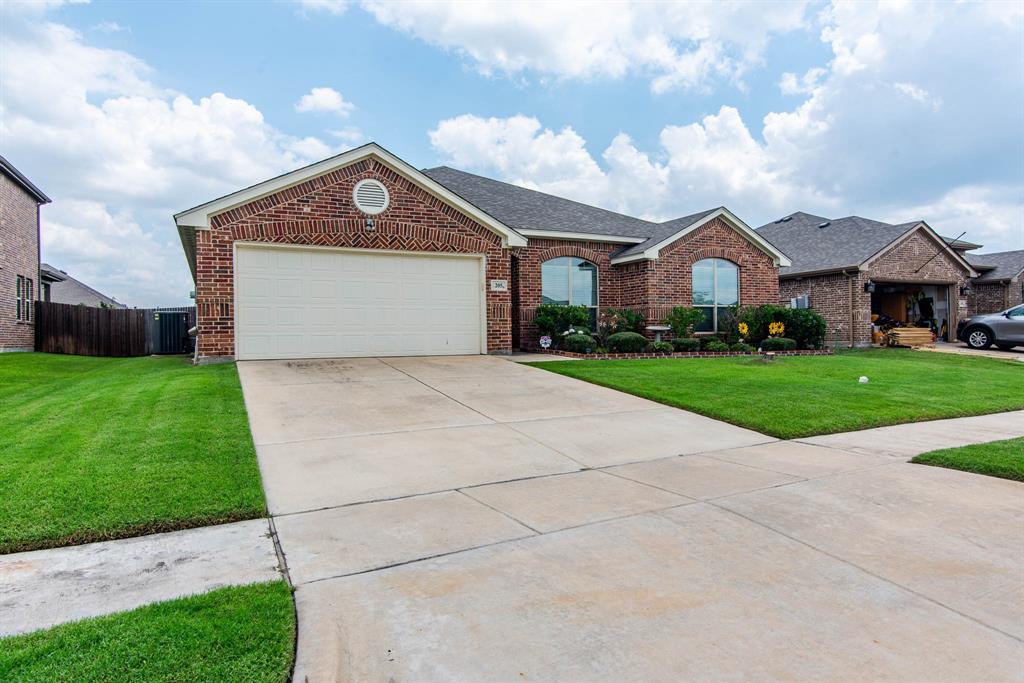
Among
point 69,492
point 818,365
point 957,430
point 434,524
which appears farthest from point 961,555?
point 818,365

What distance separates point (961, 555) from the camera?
3.44 meters

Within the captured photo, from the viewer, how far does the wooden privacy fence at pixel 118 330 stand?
18906 mm

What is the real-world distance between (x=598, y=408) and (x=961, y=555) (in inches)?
199

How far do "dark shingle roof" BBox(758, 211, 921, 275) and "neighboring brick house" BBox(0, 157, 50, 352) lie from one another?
27434 millimetres

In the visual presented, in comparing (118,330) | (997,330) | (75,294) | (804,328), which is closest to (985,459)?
(804,328)

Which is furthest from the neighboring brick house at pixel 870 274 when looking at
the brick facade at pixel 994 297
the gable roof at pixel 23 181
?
the gable roof at pixel 23 181

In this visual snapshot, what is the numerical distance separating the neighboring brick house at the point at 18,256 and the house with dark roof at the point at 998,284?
36.9 m

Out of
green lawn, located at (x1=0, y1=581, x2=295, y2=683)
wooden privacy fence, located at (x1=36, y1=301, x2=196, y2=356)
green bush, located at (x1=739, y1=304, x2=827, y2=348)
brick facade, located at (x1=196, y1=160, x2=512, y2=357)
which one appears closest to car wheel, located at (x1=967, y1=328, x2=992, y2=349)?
green bush, located at (x1=739, y1=304, x2=827, y2=348)

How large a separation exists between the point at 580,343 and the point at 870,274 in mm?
13141

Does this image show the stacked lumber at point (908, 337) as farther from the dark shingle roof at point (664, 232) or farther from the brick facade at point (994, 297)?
the dark shingle roof at point (664, 232)

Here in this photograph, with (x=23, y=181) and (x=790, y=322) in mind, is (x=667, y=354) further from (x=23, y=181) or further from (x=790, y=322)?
(x=23, y=181)

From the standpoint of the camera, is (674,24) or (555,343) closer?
(674,24)

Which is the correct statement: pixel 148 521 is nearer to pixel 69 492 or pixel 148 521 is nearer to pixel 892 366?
pixel 69 492

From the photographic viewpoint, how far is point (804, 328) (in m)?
17.7
